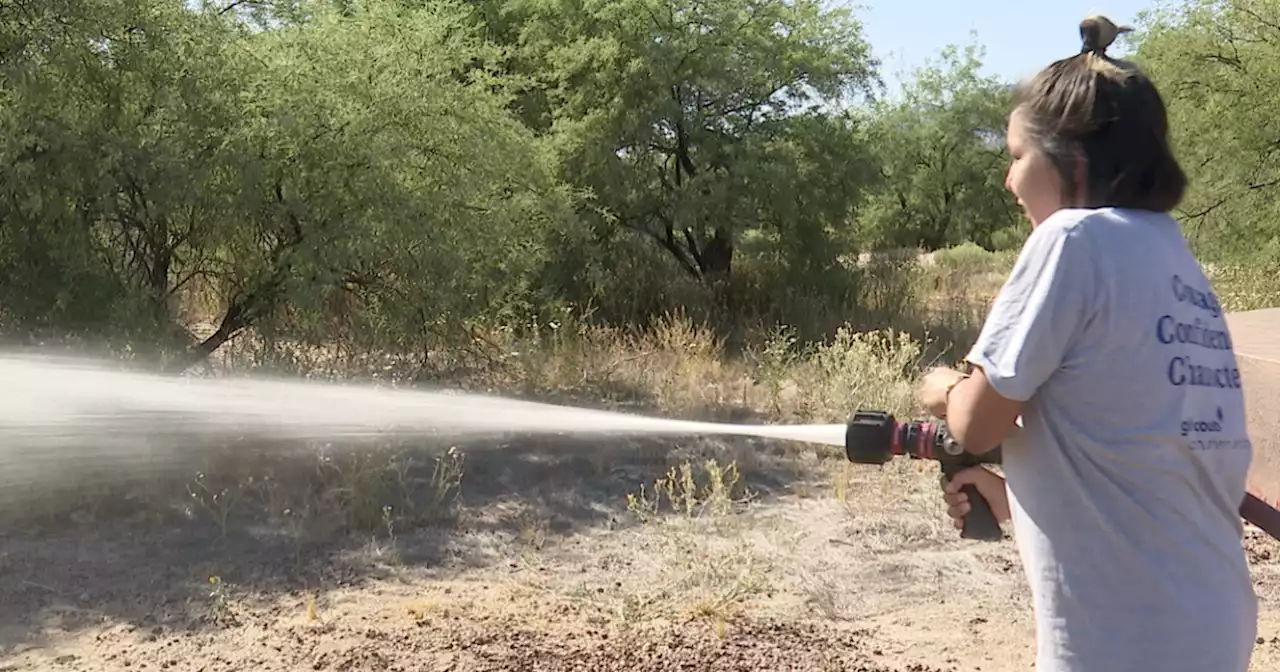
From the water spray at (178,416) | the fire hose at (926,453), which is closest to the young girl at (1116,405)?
the fire hose at (926,453)

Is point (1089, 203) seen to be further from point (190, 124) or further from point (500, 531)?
point (190, 124)

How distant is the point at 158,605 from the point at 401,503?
1529 millimetres

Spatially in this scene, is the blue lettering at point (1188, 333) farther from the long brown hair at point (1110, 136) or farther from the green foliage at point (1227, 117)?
the green foliage at point (1227, 117)

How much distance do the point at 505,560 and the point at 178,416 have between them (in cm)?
209

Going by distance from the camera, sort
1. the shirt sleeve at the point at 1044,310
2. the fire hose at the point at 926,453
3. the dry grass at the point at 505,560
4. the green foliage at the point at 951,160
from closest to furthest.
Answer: the shirt sleeve at the point at 1044,310 → the fire hose at the point at 926,453 → the dry grass at the point at 505,560 → the green foliage at the point at 951,160

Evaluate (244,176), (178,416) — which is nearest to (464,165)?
(244,176)

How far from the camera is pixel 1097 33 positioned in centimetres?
170

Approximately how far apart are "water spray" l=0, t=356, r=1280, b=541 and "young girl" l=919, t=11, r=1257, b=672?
300 centimetres

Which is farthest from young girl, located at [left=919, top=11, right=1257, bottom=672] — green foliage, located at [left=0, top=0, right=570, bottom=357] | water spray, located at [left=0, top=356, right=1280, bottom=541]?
green foliage, located at [left=0, top=0, right=570, bottom=357]

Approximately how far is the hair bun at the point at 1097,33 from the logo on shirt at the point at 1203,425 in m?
0.57

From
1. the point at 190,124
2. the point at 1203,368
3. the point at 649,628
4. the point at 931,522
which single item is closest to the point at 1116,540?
the point at 1203,368

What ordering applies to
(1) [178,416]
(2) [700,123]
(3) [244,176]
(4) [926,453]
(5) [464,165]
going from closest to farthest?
(4) [926,453] → (1) [178,416] → (3) [244,176] → (5) [464,165] → (2) [700,123]

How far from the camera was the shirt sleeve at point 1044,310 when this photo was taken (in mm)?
1508

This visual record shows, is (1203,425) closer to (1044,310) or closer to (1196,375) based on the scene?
(1196,375)
